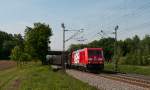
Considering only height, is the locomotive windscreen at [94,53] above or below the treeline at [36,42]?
below

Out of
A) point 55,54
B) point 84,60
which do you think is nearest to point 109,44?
point 55,54

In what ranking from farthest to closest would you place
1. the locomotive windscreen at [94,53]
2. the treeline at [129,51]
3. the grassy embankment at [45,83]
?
the treeline at [129,51] → the locomotive windscreen at [94,53] → the grassy embankment at [45,83]

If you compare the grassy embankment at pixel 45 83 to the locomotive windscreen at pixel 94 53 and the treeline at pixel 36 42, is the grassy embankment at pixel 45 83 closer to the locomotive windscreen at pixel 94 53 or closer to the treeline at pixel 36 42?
the locomotive windscreen at pixel 94 53

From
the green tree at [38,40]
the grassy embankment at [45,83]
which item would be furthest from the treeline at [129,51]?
the grassy embankment at [45,83]

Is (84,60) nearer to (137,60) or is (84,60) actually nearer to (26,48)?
(137,60)

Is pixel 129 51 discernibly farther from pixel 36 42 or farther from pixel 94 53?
pixel 94 53

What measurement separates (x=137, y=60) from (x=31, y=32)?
3109cm

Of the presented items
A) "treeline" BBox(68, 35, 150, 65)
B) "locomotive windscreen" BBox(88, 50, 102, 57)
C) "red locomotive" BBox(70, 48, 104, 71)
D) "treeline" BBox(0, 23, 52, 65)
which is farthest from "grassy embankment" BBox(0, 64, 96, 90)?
"treeline" BBox(0, 23, 52, 65)

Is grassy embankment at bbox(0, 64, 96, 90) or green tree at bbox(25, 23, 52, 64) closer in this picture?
grassy embankment at bbox(0, 64, 96, 90)

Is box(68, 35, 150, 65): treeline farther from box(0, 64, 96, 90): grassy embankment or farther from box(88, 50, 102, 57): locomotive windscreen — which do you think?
box(0, 64, 96, 90): grassy embankment

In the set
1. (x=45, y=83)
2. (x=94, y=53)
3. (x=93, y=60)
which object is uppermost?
(x=94, y=53)

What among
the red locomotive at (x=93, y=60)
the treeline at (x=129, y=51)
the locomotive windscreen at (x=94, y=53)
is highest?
the treeline at (x=129, y=51)

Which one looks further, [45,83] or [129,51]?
[129,51]

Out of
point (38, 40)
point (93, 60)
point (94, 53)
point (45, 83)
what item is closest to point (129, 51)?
point (38, 40)
